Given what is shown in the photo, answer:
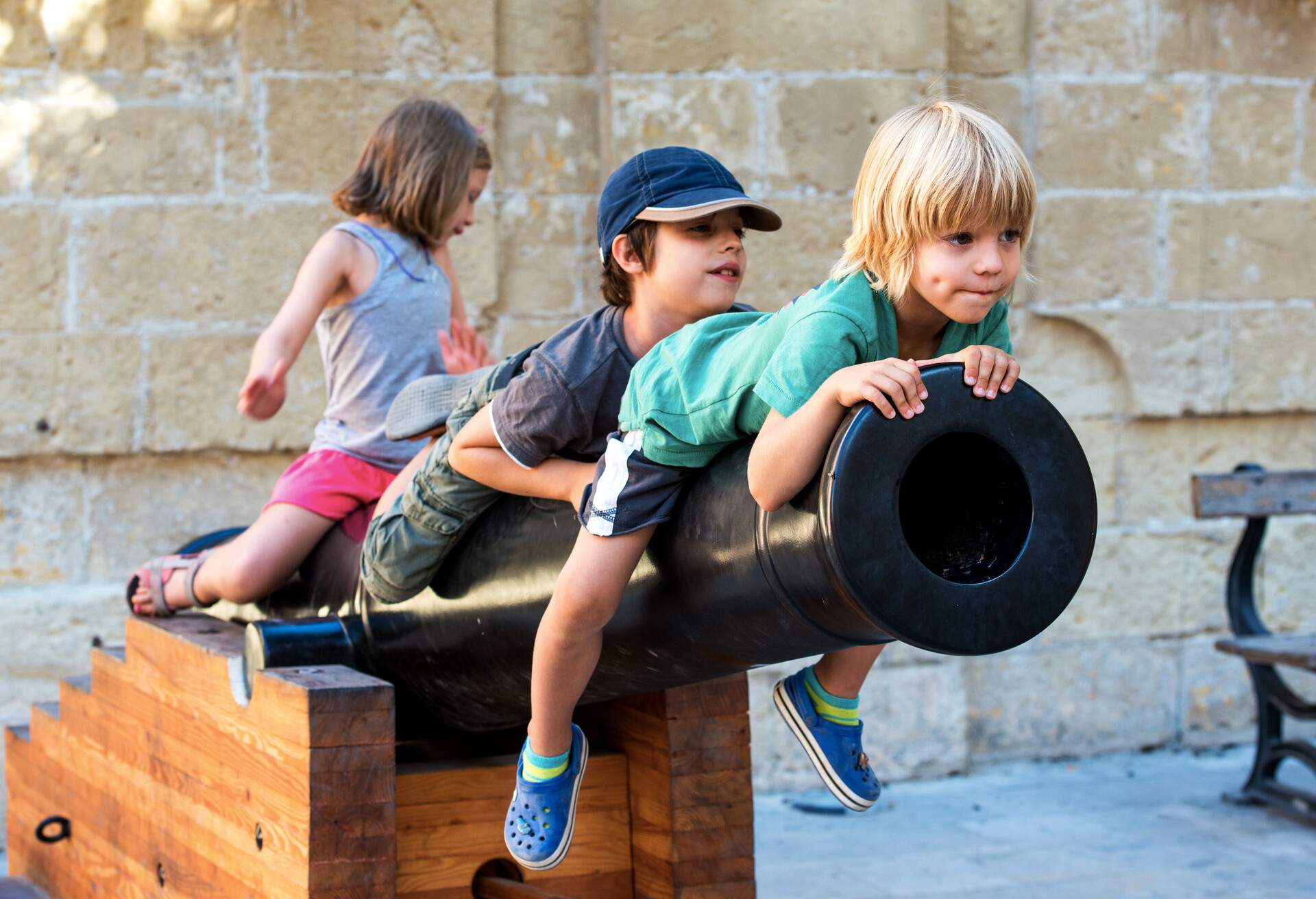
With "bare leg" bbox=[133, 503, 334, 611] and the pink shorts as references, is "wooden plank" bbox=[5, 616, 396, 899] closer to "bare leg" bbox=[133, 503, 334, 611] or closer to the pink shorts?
"bare leg" bbox=[133, 503, 334, 611]

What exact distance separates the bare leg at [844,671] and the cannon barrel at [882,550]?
0.94ft

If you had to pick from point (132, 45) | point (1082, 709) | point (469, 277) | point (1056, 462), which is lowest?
point (1082, 709)

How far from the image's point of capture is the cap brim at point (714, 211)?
80.0 inches

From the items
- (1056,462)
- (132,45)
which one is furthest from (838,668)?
(132,45)

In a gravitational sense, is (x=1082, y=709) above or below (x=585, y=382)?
below

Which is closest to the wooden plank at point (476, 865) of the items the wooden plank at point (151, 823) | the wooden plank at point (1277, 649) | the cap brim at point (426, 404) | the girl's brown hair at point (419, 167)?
the wooden plank at point (151, 823)

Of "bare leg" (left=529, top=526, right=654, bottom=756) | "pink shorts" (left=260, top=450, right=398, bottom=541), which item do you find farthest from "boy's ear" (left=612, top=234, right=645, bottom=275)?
"pink shorts" (left=260, top=450, right=398, bottom=541)

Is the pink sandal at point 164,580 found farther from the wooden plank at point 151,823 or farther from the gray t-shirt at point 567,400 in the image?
the gray t-shirt at point 567,400

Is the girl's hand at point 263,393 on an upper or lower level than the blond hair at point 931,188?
lower

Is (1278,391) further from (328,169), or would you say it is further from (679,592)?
(679,592)

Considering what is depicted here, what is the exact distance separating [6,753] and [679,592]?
2345 millimetres

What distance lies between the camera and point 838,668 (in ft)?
6.98

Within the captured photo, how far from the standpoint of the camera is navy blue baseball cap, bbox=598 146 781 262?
2053 millimetres

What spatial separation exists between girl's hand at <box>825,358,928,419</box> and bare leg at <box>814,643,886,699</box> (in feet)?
2.47
